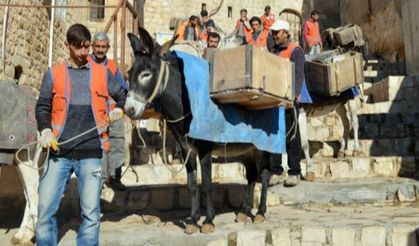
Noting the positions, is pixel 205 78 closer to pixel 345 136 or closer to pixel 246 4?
pixel 345 136

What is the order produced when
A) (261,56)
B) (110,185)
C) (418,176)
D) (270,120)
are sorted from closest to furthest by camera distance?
(261,56)
(270,120)
(110,185)
(418,176)

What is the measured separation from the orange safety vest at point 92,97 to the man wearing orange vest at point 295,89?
2668mm

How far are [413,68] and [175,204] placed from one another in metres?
8.55

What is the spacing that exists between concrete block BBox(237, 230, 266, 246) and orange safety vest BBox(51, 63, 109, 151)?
1561 millimetres

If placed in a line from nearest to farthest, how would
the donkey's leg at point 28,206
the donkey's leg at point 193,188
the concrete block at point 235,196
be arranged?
the donkey's leg at point 28,206 < the donkey's leg at point 193,188 < the concrete block at point 235,196

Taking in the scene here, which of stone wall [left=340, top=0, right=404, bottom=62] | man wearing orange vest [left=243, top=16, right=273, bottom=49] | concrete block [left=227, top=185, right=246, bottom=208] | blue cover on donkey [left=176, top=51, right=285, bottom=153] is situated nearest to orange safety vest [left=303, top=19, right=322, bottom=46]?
man wearing orange vest [left=243, top=16, right=273, bottom=49]

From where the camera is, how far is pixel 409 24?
11.0 m

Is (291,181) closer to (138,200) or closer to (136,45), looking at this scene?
(138,200)

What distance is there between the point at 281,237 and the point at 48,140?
2350 mm

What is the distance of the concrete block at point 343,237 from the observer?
12.7ft

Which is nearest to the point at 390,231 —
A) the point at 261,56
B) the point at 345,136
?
the point at 261,56

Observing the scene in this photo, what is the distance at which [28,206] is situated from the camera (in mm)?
4188

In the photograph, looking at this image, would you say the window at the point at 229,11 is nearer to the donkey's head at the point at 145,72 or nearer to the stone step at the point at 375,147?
the stone step at the point at 375,147

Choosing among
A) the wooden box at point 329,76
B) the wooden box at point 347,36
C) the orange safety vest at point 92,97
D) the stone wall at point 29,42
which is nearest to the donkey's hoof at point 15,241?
the orange safety vest at point 92,97
